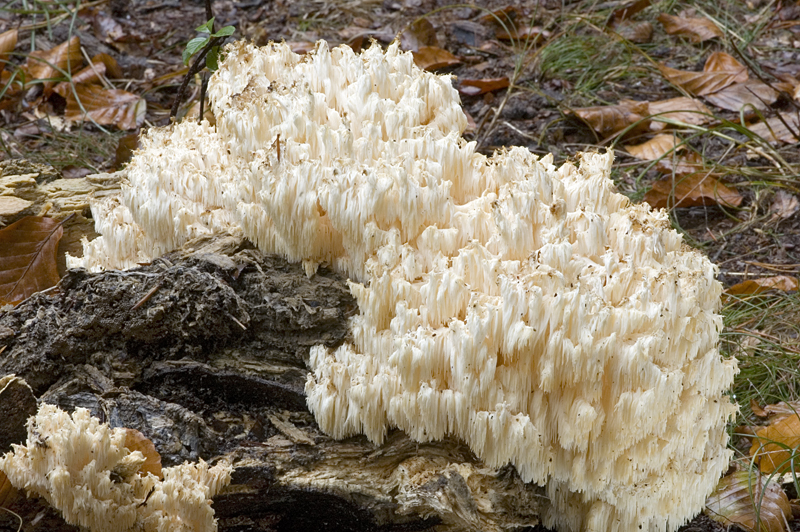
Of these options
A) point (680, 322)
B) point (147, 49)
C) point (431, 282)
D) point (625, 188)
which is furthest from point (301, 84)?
point (147, 49)

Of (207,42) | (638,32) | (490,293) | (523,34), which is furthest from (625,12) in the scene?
(490,293)

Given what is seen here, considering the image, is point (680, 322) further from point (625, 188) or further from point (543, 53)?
point (543, 53)

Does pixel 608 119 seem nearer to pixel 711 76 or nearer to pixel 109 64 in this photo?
pixel 711 76

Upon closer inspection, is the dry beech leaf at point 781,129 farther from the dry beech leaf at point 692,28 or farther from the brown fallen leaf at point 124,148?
the brown fallen leaf at point 124,148

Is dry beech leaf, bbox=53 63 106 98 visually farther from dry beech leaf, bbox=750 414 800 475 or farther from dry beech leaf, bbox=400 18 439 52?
dry beech leaf, bbox=750 414 800 475

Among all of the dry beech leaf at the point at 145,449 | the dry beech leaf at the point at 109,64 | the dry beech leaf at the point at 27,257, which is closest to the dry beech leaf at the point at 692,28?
the dry beech leaf at the point at 109,64

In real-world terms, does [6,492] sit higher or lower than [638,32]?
lower

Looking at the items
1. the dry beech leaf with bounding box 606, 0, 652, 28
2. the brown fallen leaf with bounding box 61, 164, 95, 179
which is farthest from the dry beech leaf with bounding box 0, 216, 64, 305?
the dry beech leaf with bounding box 606, 0, 652, 28

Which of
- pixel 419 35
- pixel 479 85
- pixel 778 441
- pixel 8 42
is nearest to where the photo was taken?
pixel 778 441
